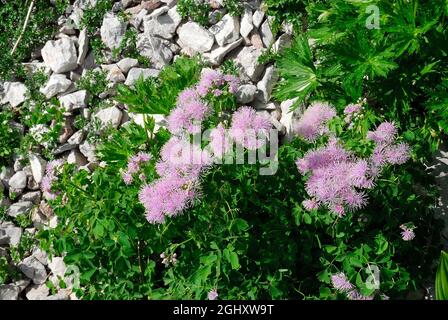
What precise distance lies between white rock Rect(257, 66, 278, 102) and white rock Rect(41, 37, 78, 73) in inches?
48.5

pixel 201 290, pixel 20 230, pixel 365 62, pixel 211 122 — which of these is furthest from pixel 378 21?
pixel 20 230

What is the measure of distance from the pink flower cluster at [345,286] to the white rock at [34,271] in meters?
1.67

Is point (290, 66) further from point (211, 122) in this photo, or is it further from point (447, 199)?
point (447, 199)

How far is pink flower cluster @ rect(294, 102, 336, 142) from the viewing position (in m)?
2.78

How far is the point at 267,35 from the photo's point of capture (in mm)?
3744

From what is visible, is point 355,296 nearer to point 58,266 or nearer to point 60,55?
point 58,266

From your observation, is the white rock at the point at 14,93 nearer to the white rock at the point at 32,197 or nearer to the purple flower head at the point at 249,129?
the white rock at the point at 32,197

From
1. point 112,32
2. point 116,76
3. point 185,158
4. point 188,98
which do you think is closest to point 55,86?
point 116,76

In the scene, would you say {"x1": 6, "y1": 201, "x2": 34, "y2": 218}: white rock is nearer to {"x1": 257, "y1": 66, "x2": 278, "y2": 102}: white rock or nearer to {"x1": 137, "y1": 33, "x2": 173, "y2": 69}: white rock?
{"x1": 137, "y1": 33, "x2": 173, "y2": 69}: white rock

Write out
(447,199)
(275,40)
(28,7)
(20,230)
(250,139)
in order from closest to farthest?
(250,139)
(447,199)
(20,230)
(275,40)
(28,7)

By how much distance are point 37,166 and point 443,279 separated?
2353mm

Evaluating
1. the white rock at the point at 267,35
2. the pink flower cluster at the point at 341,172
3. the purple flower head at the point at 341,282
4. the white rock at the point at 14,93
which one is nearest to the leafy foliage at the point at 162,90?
the white rock at the point at 267,35

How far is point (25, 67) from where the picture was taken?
3941 millimetres

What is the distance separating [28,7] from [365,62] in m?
2.43
